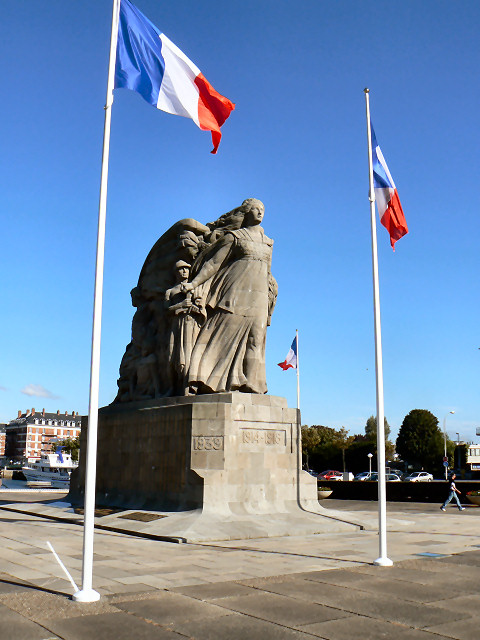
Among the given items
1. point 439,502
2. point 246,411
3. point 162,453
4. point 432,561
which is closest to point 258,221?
point 246,411

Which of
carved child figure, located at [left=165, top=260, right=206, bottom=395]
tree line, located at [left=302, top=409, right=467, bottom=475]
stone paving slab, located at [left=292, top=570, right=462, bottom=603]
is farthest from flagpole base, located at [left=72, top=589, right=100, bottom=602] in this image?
tree line, located at [left=302, top=409, right=467, bottom=475]

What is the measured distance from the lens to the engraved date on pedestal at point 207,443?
14805mm

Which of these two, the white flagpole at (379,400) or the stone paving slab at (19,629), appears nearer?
the stone paving slab at (19,629)

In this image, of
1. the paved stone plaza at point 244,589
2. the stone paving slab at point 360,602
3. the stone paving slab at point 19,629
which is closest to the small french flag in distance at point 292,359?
the paved stone plaza at point 244,589

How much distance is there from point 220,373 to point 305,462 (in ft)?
232

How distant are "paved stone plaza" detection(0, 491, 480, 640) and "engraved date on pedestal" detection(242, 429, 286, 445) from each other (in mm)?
2860

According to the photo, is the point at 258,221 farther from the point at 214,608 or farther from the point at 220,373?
the point at 214,608

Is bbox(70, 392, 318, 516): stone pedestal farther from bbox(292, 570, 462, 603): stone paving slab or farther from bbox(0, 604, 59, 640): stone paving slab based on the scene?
bbox(0, 604, 59, 640): stone paving slab

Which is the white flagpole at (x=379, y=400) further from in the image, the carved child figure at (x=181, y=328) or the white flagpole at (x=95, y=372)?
the carved child figure at (x=181, y=328)

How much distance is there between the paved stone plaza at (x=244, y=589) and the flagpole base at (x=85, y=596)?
0.08 m

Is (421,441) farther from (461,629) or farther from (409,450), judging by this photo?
(461,629)

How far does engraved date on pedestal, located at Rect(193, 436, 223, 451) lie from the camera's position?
14805 mm

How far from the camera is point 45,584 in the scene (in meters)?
7.98

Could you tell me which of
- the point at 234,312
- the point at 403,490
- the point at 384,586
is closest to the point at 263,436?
the point at 234,312
